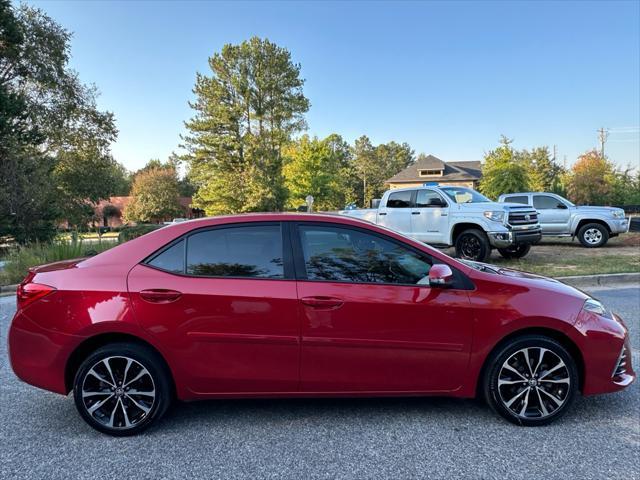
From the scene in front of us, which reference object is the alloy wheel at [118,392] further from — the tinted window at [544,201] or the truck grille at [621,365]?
the tinted window at [544,201]

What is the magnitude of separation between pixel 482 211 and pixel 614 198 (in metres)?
35.5

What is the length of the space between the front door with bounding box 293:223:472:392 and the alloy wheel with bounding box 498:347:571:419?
1.20 feet

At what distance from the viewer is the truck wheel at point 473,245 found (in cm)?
962

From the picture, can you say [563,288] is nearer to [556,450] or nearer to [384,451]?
[556,450]

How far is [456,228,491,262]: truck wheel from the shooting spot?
962 cm

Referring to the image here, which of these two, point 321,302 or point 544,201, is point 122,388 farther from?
point 544,201

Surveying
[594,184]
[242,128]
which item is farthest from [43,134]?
[594,184]

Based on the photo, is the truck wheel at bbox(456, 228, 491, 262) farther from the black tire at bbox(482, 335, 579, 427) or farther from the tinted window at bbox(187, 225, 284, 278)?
the tinted window at bbox(187, 225, 284, 278)

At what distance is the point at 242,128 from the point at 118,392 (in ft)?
118

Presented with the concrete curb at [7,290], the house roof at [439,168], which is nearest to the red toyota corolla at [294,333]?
the concrete curb at [7,290]

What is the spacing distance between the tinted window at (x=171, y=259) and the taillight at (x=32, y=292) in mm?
770

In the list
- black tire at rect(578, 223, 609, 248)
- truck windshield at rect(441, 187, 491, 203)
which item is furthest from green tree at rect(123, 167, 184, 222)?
black tire at rect(578, 223, 609, 248)

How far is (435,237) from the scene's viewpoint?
1045 cm

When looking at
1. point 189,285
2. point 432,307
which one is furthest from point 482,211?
point 189,285
